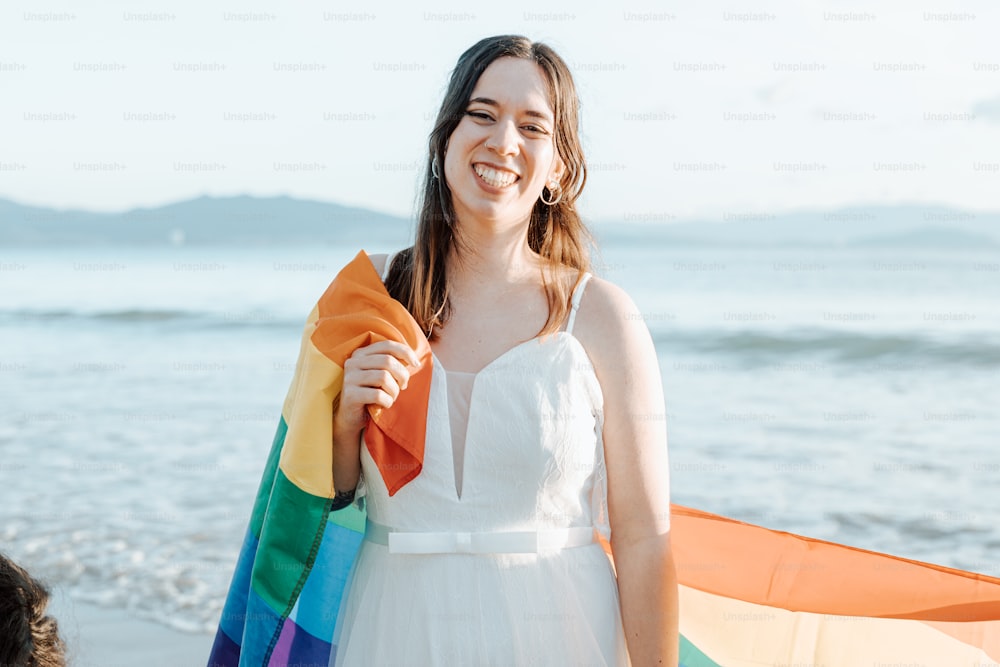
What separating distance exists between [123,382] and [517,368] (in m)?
9.81

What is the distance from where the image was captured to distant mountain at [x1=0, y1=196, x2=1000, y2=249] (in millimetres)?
23172

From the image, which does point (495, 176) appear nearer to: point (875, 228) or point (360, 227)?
point (875, 228)

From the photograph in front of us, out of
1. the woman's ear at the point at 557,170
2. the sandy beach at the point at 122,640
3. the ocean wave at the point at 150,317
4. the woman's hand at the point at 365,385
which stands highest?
the ocean wave at the point at 150,317

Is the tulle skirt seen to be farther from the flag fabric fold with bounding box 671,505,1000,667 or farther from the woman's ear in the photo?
the woman's ear

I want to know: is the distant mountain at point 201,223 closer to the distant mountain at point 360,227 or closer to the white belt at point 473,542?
the distant mountain at point 360,227

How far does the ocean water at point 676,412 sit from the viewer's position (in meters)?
5.76

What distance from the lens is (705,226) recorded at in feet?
91.7

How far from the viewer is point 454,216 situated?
231 centimetres

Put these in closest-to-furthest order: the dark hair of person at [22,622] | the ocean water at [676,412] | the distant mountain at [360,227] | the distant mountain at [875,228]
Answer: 1. the dark hair of person at [22,622]
2. the ocean water at [676,412]
3. the distant mountain at [875,228]
4. the distant mountain at [360,227]

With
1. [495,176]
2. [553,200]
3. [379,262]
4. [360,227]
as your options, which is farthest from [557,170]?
[360,227]

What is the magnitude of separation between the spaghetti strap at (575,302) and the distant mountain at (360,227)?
2001 cm

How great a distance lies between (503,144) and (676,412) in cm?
724

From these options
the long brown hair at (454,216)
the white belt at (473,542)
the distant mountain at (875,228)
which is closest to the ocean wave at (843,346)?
the distant mountain at (875,228)

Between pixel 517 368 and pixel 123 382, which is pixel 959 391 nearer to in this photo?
pixel 123 382
